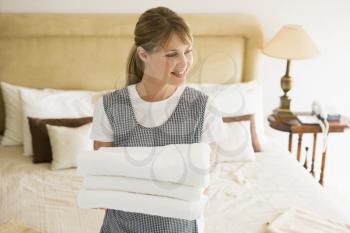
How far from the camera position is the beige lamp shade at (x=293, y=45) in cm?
285

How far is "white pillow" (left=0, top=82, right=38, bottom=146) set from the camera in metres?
2.77

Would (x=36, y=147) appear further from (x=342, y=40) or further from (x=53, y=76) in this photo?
(x=342, y=40)

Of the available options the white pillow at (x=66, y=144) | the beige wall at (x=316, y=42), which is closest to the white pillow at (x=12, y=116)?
the white pillow at (x=66, y=144)

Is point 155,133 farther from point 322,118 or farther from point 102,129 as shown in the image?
point 322,118

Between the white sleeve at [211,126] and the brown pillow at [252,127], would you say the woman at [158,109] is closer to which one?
the white sleeve at [211,126]

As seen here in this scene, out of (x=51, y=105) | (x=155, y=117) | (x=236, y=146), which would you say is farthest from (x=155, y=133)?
(x=51, y=105)

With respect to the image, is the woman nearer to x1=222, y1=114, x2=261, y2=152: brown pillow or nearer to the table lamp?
x1=222, y1=114, x2=261, y2=152: brown pillow

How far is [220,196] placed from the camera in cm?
224

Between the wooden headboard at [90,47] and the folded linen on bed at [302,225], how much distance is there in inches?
48.1

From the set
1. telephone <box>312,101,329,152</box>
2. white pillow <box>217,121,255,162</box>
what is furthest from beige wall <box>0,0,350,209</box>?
white pillow <box>217,121,255,162</box>

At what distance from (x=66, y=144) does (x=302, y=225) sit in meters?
1.26

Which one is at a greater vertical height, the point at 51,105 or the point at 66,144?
the point at 51,105

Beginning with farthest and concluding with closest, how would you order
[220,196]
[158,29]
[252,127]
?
[252,127] → [220,196] → [158,29]

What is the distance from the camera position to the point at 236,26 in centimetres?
303
